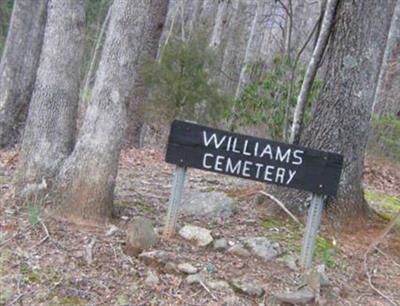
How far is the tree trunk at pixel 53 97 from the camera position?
524 cm

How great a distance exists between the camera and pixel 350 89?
5699mm

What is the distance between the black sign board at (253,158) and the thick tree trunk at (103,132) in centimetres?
56

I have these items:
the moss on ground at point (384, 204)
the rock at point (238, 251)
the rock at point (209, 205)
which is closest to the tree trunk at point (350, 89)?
the rock at point (209, 205)

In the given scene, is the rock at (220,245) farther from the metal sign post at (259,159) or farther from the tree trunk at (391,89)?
the tree trunk at (391,89)

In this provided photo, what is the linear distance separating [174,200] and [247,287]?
1020mm

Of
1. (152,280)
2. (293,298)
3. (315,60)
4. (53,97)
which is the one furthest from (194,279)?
(315,60)

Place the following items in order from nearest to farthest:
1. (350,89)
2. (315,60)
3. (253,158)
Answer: (253,158)
(350,89)
(315,60)

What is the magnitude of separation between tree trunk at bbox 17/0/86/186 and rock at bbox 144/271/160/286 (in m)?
1.44

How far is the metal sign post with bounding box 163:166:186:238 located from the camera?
4.94m

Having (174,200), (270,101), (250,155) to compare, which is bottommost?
(174,200)

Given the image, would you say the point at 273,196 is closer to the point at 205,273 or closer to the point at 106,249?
the point at 205,273

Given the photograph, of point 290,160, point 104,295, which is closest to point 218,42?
point 290,160

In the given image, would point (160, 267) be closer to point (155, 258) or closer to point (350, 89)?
point (155, 258)

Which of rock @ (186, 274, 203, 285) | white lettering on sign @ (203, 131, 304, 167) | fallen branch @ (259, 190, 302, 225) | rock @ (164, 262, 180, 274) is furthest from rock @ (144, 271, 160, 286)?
fallen branch @ (259, 190, 302, 225)
